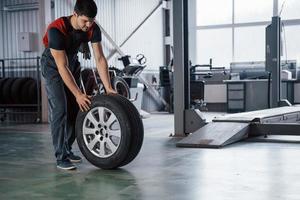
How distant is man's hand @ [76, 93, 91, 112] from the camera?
10.6 feet

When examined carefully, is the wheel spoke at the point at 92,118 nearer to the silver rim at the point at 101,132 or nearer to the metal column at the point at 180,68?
the silver rim at the point at 101,132

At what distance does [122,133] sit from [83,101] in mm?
394

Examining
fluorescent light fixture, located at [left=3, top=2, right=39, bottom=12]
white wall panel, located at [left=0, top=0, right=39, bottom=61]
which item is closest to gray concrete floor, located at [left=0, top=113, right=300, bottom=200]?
white wall panel, located at [left=0, top=0, right=39, bottom=61]

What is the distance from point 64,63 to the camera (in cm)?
313

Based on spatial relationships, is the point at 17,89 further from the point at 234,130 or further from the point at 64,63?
the point at 64,63

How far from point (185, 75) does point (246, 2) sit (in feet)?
27.6

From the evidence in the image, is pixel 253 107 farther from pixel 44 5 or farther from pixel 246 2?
pixel 44 5

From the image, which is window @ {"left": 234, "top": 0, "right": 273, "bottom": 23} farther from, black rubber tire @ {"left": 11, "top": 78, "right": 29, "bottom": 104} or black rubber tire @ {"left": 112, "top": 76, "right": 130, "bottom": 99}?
black rubber tire @ {"left": 11, "top": 78, "right": 29, "bottom": 104}

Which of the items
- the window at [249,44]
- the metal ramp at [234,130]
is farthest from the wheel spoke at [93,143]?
the window at [249,44]

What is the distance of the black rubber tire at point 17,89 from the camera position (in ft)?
27.8

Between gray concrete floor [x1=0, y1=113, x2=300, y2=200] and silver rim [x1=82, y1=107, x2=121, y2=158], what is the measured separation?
179mm

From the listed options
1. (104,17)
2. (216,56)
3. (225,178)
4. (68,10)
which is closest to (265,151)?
(225,178)

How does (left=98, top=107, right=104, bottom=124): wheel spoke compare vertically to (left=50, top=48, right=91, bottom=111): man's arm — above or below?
below

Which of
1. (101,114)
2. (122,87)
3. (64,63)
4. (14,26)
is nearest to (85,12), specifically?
(64,63)
